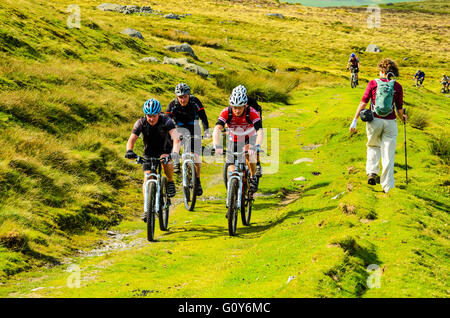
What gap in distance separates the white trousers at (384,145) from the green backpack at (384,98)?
0.28 metres

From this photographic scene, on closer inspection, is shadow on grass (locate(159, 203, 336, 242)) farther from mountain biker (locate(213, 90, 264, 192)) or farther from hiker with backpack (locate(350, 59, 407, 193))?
hiker with backpack (locate(350, 59, 407, 193))

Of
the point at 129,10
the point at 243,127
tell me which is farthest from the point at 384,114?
the point at 129,10

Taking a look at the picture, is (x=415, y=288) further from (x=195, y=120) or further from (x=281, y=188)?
(x=281, y=188)

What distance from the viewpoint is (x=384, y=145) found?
1069 cm

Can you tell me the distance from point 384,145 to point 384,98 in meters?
1.18

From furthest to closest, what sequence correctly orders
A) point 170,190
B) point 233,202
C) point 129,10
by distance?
1. point 129,10
2. point 170,190
3. point 233,202

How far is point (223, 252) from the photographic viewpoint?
30.7 feet

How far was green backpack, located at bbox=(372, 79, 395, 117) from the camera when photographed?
10312 mm

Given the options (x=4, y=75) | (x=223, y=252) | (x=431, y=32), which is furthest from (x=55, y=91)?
(x=431, y=32)

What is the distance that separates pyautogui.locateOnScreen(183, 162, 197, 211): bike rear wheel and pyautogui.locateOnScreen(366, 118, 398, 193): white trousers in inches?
191

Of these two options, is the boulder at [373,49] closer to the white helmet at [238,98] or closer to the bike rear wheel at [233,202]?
the white helmet at [238,98]

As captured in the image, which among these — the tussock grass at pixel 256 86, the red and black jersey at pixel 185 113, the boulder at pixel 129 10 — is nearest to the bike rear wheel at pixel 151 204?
the red and black jersey at pixel 185 113

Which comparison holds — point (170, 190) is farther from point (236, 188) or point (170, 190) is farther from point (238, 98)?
point (238, 98)

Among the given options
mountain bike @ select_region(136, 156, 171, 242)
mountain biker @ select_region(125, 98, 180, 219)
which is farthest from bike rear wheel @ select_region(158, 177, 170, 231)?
mountain biker @ select_region(125, 98, 180, 219)
